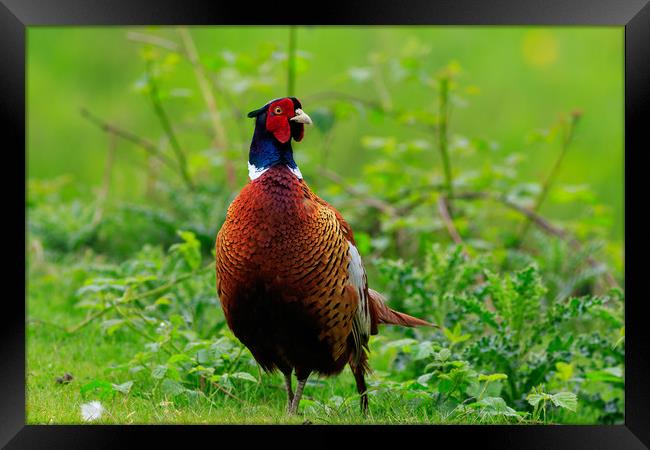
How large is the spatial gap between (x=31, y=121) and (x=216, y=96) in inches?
82.1

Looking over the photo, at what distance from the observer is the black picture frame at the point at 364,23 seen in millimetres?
3211

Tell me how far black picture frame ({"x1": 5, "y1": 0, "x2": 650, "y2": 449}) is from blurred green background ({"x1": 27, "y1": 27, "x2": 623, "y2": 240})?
16.8 feet

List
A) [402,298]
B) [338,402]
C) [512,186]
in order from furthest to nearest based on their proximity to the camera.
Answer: [512,186]
[402,298]
[338,402]

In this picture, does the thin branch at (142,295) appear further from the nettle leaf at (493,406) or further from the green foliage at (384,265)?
the nettle leaf at (493,406)

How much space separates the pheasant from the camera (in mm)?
3744

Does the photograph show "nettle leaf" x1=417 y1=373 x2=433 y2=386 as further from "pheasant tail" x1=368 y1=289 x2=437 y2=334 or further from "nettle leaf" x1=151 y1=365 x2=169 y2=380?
"nettle leaf" x1=151 y1=365 x2=169 y2=380

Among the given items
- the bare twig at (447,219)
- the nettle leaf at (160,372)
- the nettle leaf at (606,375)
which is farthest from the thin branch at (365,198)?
the nettle leaf at (160,372)

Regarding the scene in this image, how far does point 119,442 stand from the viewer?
327 centimetres

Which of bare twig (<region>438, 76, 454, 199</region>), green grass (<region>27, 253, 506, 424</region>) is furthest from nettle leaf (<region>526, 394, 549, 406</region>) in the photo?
bare twig (<region>438, 76, 454, 199</region>)

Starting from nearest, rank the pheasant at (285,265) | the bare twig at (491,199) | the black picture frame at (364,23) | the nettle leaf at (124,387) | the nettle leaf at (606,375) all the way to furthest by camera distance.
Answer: the black picture frame at (364,23), the pheasant at (285,265), the nettle leaf at (124,387), the nettle leaf at (606,375), the bare twig at (491,199)

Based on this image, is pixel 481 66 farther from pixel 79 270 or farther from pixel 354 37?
pixel 79 270

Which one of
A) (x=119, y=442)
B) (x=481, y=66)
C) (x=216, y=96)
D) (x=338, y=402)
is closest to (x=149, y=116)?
(x=216, y=96)

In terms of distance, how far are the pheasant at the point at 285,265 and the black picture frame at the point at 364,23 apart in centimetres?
66

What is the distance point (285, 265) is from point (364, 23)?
1030 mm
